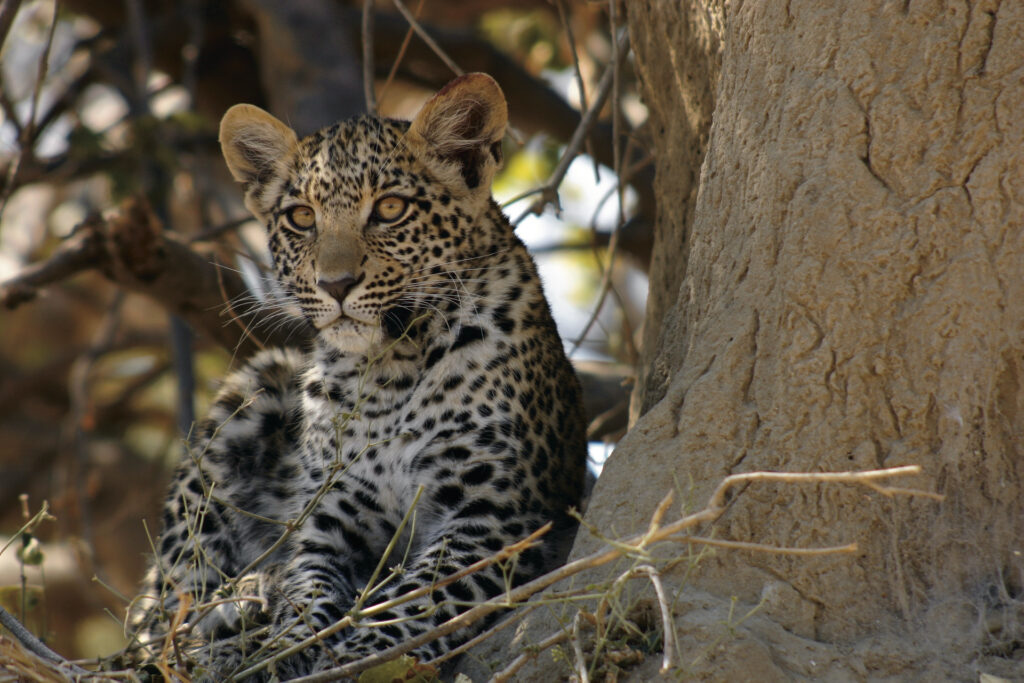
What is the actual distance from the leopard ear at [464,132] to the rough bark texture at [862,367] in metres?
1.43

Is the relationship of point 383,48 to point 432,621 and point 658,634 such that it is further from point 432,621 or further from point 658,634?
point 658,634

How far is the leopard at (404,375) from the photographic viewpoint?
17.4 ft

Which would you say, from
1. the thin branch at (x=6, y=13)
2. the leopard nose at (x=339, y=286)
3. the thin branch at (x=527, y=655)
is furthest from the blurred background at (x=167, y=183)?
the thin branch at (x=527, y=655)

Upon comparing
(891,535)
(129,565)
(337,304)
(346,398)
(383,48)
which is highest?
(383,48)

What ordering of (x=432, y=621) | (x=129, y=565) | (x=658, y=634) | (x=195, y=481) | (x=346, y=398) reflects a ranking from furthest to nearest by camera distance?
(x=129, y=565), (x=195, y=481), (x=346, y=398), (x=432, y=621), (x=658, y=634)

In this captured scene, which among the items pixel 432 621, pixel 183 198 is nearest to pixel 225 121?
pixel 432 621

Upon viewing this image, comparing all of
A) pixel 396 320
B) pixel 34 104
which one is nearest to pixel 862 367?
pixel 396 320

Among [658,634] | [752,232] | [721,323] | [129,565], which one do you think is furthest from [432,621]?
[129,565]

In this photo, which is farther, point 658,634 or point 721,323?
point 721,323

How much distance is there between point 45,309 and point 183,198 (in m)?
2.34

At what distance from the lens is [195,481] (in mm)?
6422

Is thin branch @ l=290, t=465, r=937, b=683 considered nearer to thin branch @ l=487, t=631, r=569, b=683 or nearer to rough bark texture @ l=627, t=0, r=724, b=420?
thin branch @ l=487, t=631, r=569, b=683

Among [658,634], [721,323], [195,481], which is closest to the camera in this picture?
[658,634]

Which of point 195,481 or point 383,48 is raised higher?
point 383,48
